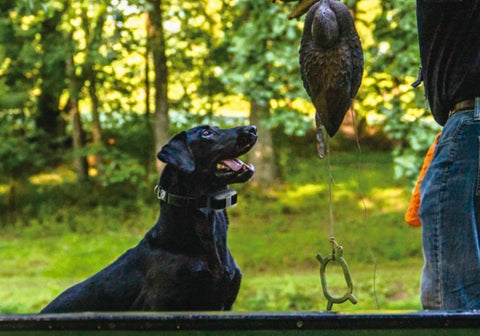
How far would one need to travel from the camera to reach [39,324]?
206 centimetres

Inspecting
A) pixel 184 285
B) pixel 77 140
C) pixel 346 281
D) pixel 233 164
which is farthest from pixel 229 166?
pixel 77 140

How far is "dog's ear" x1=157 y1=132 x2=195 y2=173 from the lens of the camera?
3.84 m

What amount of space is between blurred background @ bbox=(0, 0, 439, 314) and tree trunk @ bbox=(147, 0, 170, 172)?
0.02 metres

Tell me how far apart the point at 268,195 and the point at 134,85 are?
10.0ft

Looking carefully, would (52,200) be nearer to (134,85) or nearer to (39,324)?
(134,85)

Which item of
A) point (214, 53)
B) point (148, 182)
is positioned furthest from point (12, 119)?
point (214, 53)

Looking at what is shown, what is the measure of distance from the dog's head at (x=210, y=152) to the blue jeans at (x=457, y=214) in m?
1.08

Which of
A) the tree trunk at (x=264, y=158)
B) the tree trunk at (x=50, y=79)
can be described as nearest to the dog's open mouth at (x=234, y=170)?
the tree trunk at (x=50, y=79)

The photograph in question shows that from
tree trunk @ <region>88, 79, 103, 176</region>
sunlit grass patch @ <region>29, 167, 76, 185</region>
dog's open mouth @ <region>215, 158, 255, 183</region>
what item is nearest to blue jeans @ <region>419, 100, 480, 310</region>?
dog's open mouth @ <region>215, 158, 255, 183</region>

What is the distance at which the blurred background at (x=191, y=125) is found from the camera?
9.78 m

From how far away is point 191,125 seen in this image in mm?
12773

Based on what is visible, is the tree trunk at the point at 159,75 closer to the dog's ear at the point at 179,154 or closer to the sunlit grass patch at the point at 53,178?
the sunlit grass patch at the point at 53,178

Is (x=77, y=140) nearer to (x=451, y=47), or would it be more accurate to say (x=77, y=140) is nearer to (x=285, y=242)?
(x=285, y=242)

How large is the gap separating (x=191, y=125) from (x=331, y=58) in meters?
10.1
